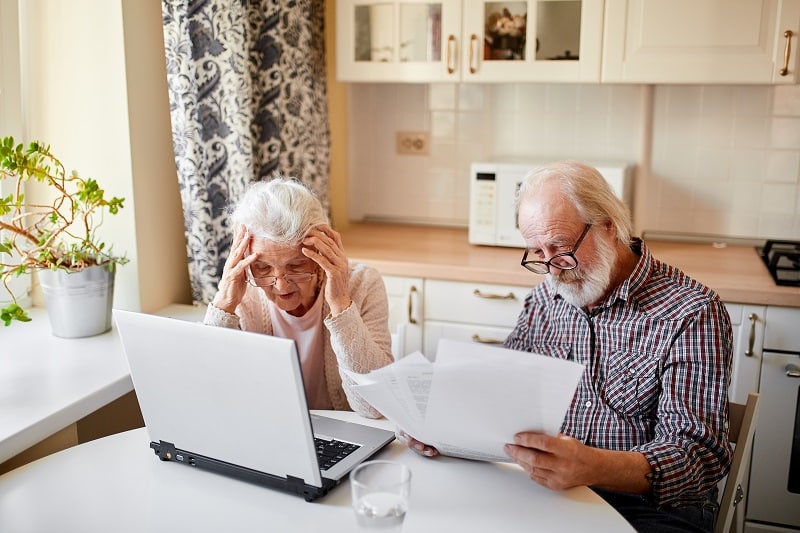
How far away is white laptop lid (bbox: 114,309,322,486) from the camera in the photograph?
125 centimetres

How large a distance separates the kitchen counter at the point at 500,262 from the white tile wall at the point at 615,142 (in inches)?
6.2

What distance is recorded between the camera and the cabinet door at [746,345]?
243cm

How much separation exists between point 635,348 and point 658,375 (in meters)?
0.08

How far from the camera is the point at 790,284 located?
2.45 m

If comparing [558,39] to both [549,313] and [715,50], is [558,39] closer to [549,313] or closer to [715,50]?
[715,50]

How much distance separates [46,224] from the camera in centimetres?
236

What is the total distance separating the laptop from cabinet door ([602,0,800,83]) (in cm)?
172

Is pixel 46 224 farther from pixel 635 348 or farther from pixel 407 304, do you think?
pixel 635 348

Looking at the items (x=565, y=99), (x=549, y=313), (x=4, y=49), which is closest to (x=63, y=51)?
(x=4, y=49)

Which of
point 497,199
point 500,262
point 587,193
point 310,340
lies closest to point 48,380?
point 310,340

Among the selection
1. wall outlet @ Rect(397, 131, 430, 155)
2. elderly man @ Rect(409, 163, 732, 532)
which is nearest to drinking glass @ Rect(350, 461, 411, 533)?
elderly man @ Rect(409, 163, 732, 532)

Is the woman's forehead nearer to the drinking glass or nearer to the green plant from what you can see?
the green plant

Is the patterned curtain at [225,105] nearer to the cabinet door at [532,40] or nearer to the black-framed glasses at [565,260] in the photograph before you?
the cabinet door at [532,40]

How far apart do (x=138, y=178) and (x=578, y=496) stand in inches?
60.4
